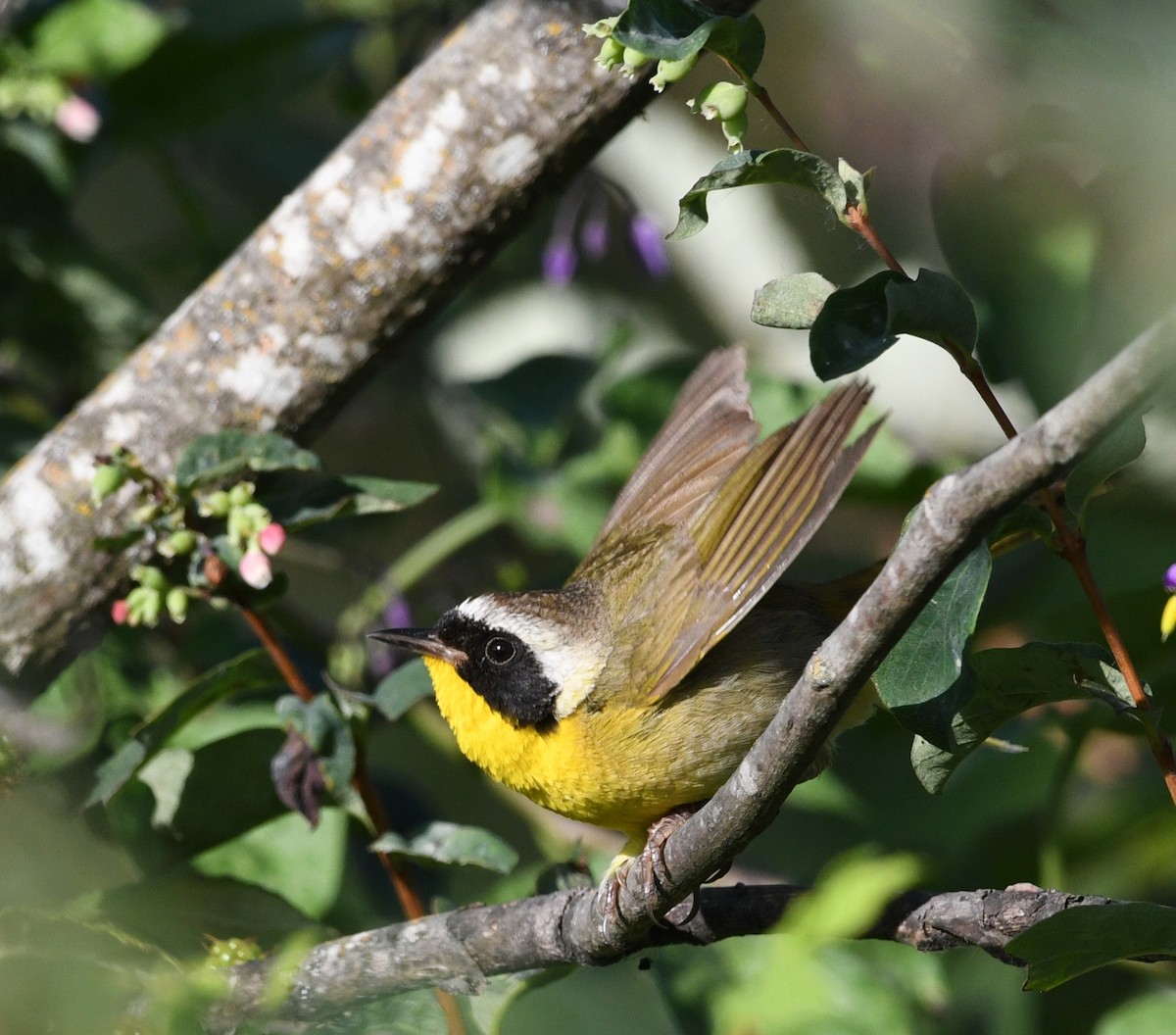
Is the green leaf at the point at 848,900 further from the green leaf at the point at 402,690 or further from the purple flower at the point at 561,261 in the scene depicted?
the purple flower at the point at 561,261

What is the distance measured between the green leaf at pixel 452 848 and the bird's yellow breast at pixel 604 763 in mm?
108

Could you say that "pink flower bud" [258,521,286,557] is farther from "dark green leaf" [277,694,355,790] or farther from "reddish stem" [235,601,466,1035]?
"dark green leaf" [277,694,355,790]

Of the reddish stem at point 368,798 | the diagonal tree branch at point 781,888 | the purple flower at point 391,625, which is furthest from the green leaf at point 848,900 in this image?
the purple flower at point 391,625

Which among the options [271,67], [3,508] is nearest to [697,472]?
[3,508]

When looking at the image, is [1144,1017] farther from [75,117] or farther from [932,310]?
[75,117]

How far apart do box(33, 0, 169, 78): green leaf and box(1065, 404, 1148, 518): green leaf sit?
233 centimetres

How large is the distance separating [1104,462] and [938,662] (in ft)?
0.87

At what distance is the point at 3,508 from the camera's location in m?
2.25

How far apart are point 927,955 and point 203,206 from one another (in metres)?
2.62

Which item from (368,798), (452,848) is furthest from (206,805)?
(452,848)

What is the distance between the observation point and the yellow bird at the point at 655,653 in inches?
69.2

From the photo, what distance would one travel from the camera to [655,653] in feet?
6.26

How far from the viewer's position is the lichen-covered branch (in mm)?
2180

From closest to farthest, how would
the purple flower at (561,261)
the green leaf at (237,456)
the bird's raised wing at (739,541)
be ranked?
the bird's raised wing at (739,541) → the green leaf at (237,456) → the purple flower at (561,261)
